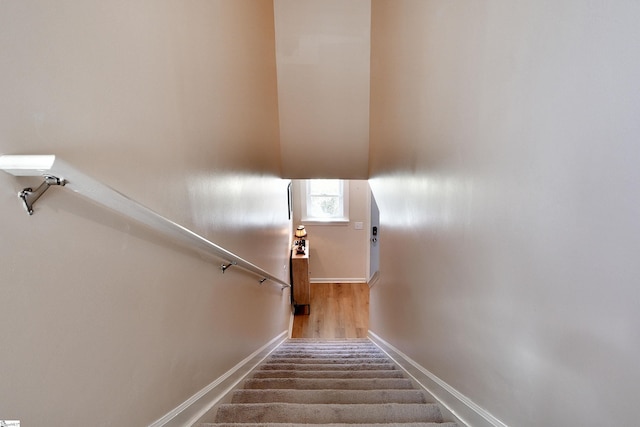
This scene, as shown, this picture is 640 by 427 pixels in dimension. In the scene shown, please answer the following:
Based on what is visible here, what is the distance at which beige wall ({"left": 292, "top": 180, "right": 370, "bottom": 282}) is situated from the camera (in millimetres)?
7016

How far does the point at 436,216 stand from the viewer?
6.28ft

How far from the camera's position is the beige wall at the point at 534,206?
31.6 inches

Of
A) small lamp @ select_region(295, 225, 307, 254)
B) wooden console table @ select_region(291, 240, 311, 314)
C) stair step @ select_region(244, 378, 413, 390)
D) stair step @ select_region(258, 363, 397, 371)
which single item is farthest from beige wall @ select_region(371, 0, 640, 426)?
small lamp @ select_region(295, 225, 307, 254)

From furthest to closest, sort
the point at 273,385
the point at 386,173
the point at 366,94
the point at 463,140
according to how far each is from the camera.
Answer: the point at 366,94, the point at 386,173, the point at 273,385, the point at 463,140

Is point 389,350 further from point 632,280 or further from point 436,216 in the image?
point 632,280

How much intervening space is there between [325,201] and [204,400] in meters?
5.58

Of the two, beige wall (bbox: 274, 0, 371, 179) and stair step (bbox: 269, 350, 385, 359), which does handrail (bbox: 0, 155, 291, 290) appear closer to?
stair step (bbox: 269, 350, 385, 359)

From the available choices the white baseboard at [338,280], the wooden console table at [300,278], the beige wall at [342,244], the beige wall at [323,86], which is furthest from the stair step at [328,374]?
the white baseboard at [338,280]

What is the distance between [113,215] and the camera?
103 cm

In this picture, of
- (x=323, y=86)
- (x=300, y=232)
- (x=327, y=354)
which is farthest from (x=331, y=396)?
(x=300, y=232)

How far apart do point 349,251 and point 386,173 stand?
Answer: 12.9 feet

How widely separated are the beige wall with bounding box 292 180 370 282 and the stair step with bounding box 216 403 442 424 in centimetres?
525

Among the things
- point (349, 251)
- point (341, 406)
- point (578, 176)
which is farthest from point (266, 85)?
point (349, 251)

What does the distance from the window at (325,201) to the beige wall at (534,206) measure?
496cm
